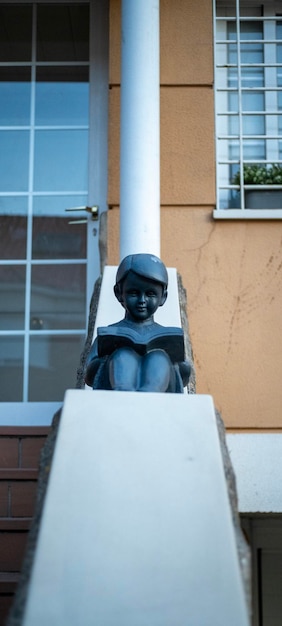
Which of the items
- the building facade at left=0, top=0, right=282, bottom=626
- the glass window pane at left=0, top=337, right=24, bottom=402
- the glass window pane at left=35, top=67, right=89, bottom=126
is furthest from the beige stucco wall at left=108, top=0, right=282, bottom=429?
the glass window pane at left=0, top=337, right=24, bottom=402

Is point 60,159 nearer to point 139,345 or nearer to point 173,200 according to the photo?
point 173,200

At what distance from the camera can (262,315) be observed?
16.1ft

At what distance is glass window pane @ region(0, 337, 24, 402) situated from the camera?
5.72 m

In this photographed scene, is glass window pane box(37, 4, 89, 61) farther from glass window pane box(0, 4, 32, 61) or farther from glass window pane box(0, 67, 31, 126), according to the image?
glass window pane box(0, 67, 31, 126)

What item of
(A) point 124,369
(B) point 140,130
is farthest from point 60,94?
(A) point 124,369

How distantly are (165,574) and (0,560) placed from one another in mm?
1781

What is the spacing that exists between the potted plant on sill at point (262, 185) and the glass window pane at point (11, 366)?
177 cm

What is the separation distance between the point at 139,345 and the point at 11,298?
3235 mm

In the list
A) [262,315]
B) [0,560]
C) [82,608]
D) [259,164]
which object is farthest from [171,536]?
[259,164]

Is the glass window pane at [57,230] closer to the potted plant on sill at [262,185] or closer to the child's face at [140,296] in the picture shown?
the potted plant on sill at [262,185]

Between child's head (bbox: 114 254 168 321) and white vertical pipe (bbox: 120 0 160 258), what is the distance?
1.72 m

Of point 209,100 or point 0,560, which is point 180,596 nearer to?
point 0,560

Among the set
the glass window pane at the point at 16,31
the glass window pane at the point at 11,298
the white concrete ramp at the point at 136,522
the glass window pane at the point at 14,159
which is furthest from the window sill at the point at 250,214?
the white concrete ramp at the point at 136,522

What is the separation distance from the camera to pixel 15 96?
20.1 feet
